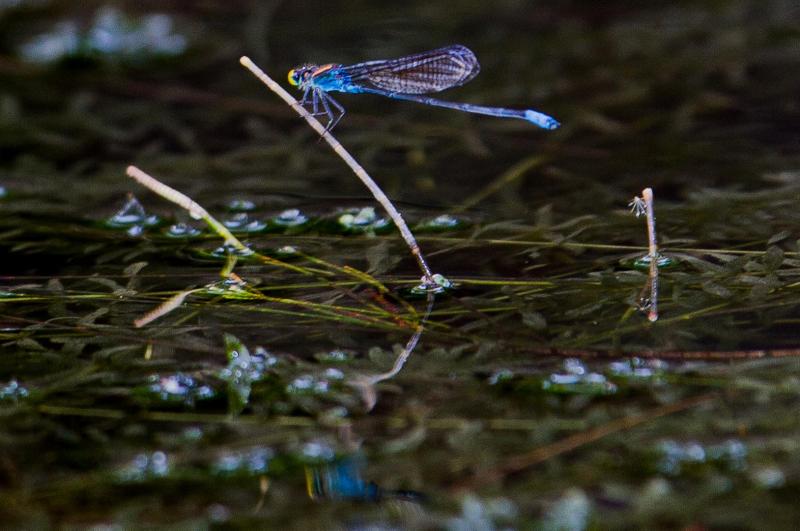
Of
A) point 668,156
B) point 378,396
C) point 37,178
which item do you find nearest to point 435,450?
point 378,396

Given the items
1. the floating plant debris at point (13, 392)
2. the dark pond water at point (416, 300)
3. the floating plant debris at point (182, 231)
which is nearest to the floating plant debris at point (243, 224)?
the dark pond water at point (416, 300)

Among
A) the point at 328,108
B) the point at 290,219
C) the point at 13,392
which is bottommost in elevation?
the point at 13,392

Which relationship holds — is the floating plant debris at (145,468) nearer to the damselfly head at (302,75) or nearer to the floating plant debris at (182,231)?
the floating plant debris at (182,231)

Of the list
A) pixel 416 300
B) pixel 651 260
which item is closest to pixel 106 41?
pixel 416 300

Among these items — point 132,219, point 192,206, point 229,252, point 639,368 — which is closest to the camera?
point 639,368

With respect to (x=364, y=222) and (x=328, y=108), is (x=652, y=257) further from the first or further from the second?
(x=328, y=108)

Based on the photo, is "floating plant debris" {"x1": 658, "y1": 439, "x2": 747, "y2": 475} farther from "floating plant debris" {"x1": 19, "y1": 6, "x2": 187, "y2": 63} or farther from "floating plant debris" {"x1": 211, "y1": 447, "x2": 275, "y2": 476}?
"floating plant debris" {"x1": 19, "y1": 6, "x2": 187, "y2": 63}

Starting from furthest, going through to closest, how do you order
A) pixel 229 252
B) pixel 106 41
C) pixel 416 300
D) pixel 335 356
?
pixel 106 41 < pixel 229 252 < pixel 416 300 < pixel 335 356

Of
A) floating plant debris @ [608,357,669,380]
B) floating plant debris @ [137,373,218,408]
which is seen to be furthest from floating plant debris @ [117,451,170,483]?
floating plant debris @ [608,357,669,380]

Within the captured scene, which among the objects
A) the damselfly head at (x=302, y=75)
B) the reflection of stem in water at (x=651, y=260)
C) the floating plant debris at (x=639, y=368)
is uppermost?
the damselfly head at (x=302, y=75)
